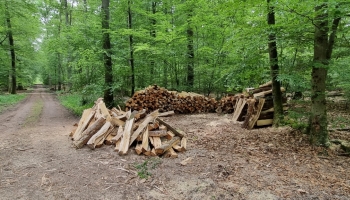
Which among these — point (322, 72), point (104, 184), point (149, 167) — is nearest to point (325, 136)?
point (322, 72)

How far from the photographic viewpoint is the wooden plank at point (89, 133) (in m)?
5.04

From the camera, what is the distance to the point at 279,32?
4711 mm

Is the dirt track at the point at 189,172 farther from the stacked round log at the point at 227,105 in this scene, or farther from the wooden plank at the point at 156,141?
the stacked round log at the point at 227,105

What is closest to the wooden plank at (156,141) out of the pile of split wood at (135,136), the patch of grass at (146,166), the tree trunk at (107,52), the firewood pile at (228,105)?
the pile of split wood at (135,136)

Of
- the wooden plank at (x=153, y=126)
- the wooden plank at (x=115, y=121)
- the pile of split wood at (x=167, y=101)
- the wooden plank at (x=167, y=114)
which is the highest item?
the pile of split wood at (x=167, y=101)

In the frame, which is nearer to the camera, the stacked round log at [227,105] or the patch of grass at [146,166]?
the patch of grass at [146,166]

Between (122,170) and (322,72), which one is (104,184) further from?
(322,72)

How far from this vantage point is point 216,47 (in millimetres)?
11062

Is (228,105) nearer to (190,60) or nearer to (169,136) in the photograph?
(190,60)

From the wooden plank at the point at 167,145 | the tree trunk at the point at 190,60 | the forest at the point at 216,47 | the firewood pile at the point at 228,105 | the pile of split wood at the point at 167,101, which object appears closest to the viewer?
the wooden plank at the point at 167,145

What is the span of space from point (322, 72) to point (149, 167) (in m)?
4.43

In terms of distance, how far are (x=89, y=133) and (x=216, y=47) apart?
8.17 meters

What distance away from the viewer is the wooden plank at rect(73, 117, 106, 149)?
5043mm

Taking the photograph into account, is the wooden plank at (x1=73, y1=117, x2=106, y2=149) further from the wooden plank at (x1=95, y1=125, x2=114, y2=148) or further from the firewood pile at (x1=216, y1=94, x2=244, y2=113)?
the firewood pile at (x1=216, y1=94, x2=244, y2=113)
